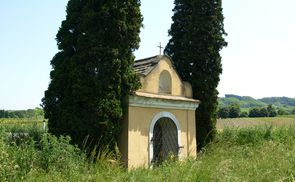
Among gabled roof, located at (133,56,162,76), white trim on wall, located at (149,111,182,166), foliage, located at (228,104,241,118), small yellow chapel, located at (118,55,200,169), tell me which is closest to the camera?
small yellow chapel, located at (118,55,200,169)

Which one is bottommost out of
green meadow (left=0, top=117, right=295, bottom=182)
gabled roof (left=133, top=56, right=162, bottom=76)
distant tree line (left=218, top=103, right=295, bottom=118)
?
green meadow (left=0, top=117, right=295, bottom=182)

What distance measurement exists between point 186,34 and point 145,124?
20.4 feet

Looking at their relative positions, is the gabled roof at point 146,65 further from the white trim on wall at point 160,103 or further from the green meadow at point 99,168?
the green meadow at point 99,168

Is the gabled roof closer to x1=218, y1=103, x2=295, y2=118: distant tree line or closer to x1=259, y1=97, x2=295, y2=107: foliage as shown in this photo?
x1=218, y1=103, x2=295, y2=118: distant tree line

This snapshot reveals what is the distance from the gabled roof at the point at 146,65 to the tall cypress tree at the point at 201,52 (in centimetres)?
266

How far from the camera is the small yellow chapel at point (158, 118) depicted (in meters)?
13.0

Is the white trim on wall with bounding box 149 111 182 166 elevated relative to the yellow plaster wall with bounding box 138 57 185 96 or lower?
lower

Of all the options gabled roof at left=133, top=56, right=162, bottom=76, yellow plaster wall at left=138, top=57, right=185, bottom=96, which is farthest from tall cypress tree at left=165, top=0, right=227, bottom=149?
gabled roof at left=133, top=56, right=162, bottom=76

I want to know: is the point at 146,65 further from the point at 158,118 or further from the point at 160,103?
the point at 158,118

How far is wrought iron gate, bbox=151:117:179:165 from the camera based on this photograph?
15.2m

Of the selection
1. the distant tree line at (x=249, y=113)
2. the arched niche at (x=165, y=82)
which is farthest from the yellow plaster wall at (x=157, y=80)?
the distant tree line at (x=249, y=113)

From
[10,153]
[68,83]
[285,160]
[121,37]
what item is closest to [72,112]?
[68,83]

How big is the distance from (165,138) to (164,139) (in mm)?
91

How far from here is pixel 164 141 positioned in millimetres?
15758
